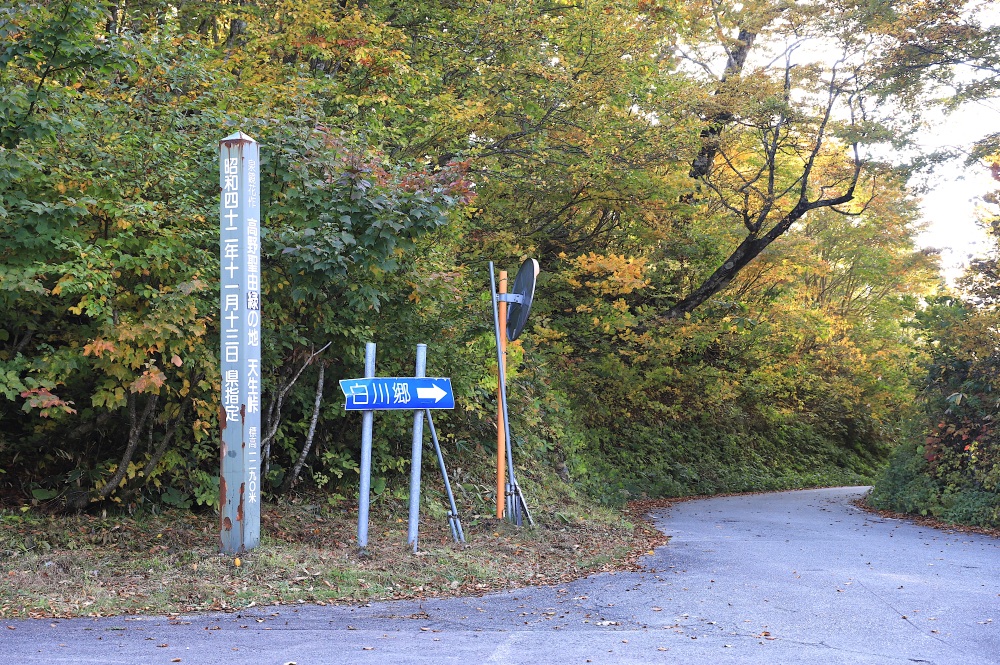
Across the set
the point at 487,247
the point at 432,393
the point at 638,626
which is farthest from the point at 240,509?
the point at 487,247

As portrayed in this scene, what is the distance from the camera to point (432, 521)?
34.7ft

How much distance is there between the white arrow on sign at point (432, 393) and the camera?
8258 mm

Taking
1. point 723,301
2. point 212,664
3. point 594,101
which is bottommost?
point 212,664

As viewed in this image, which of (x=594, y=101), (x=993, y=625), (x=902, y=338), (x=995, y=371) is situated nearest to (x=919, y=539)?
(x=995, y=371)

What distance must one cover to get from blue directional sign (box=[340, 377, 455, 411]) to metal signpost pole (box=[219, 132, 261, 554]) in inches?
36.8

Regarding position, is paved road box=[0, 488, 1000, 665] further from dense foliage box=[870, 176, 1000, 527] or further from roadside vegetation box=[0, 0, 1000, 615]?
dense foliage box=[870, 176, 1000, 527]

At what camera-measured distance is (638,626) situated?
259 inches

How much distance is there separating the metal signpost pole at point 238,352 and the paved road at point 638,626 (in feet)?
4.15

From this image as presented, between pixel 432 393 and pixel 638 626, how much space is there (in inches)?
110

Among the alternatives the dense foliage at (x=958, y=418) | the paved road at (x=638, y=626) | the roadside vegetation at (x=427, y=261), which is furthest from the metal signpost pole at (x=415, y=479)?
the dense foliage at (x=958, y=418)

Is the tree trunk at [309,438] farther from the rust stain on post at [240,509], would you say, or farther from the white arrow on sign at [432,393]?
the rust stain on post at [240,509]

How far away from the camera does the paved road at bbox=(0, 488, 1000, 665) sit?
5527 mm

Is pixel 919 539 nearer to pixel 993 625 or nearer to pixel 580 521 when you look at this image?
pixel 580 521

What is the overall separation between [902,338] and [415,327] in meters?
26.3
